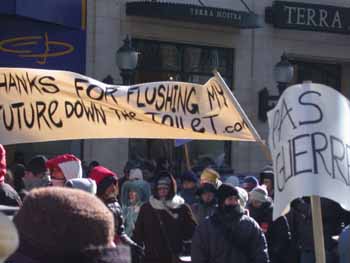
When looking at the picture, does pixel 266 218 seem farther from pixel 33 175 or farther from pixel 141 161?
pixel 141 161

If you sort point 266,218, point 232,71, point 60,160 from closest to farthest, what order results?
point 60,160 < point 266,218 < point 232,71

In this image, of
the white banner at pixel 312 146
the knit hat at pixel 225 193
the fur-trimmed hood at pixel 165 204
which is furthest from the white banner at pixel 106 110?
the white banner at pixel 312 146

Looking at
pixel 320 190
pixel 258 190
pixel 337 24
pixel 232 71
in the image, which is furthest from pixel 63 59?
pixel 320 190

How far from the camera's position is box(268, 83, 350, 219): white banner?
5.05m

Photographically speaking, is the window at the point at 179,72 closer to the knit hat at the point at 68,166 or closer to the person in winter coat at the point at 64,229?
the knit hat at the point at 68,166

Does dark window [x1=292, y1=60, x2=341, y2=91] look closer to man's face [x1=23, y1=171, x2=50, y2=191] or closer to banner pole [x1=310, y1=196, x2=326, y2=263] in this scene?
man's face [x1=23, y1=171, x2=50, y2=191]

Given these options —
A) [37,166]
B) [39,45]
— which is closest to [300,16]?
[39,45]

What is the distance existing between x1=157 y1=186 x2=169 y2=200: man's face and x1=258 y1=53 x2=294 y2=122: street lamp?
10.3m

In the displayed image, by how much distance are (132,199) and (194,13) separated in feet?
31.5

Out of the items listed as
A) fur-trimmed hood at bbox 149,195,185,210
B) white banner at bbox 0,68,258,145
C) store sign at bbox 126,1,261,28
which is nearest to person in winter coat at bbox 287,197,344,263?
white banner at bbox 0,68,258,145

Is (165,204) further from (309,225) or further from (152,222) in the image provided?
(309,225)

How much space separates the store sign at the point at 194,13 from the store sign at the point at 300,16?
80 cm

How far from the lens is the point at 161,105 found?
8578 millimetres

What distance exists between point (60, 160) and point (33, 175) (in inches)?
34.5
